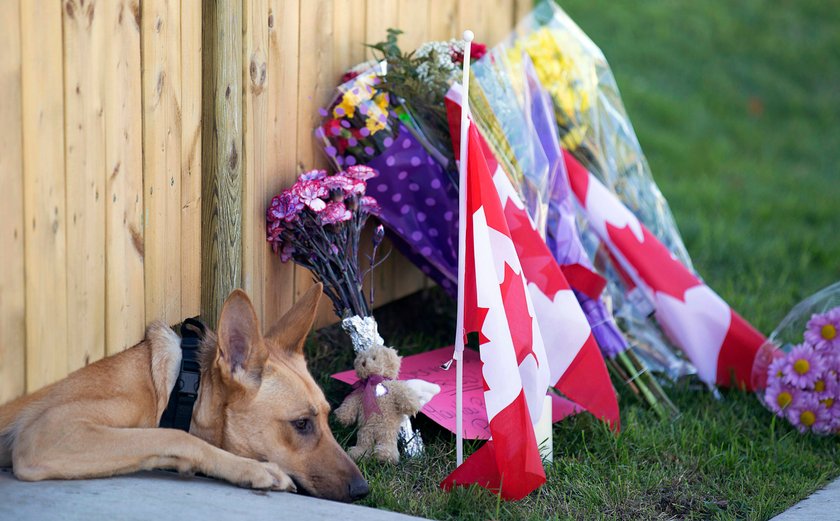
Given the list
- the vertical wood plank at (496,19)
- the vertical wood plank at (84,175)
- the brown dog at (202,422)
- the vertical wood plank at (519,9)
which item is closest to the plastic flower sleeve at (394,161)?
the brown dog at (202,422)

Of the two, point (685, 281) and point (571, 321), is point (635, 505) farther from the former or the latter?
point (685, 281)

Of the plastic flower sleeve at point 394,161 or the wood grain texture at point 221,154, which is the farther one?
the plastic flower sleeve at point 394,161

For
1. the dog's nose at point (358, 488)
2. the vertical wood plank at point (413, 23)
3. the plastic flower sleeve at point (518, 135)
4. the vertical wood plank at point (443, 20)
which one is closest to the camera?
the dog's nose at point (358, 488)

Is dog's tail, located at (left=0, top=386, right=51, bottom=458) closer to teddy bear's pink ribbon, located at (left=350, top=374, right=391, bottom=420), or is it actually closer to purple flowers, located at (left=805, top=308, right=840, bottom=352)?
teddy bear's pink ribbon, located at (left=350, top=374, right=391, bottom=420)

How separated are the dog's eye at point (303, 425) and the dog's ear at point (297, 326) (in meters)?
0.32

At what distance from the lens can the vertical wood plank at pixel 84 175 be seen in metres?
3.34

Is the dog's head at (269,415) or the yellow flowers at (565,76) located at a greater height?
the yellow flowers at (565,76)

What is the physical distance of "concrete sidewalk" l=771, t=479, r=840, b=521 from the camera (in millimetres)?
3741

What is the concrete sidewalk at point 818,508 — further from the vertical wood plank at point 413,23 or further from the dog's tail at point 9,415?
the vertical wood plank at point 413,23

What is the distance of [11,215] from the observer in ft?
10.3

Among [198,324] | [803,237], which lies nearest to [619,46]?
[803,237]

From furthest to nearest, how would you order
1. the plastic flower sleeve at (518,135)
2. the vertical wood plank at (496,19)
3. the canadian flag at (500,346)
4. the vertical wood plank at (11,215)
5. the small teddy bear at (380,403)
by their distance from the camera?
the vertical wood plank at (496,19), the plastic flower sleeve at (518,135), the small teddy bear at (380,403), the canadian flag at (500,346), the vertical wood plank at (11,215)

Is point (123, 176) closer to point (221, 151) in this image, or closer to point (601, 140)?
point (221, 151)

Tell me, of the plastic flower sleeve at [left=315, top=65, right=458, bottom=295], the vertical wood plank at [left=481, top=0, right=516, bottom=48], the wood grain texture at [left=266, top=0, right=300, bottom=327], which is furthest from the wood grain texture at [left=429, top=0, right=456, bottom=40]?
the wood grain texture at [left=266, top=0, right=300, bottom=327]
